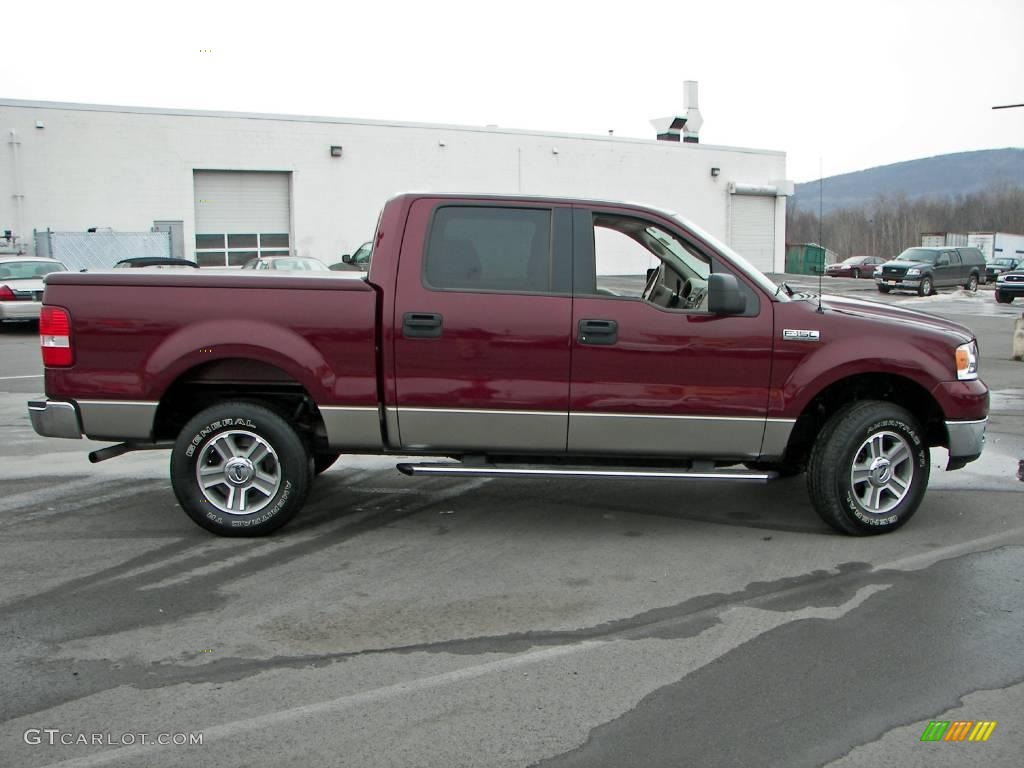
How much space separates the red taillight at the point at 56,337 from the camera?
237 inches

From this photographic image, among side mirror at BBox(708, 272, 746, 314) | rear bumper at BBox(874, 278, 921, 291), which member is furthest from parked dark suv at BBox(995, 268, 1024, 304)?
side mirror at BBox(708, 272, 746, 314)

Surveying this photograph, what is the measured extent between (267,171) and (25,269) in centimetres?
1413

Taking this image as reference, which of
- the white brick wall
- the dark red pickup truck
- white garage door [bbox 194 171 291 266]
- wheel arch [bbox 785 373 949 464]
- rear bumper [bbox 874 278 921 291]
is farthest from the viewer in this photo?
rear bumper [bbox 874 278 921 291]

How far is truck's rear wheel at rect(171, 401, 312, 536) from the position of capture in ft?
20.1

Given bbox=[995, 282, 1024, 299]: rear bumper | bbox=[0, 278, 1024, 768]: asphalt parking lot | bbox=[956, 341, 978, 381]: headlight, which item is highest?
bbox=[995, 282, 1024, 299]: rear bumper

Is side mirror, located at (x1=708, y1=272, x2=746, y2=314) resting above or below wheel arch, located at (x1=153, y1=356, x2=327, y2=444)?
above

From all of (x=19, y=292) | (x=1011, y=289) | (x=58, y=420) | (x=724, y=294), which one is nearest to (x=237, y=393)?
(x=58, y=420)

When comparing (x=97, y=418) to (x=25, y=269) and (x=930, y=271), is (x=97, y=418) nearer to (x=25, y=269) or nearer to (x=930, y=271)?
(x=25, y=269)

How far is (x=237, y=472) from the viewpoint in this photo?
6152 millimetres

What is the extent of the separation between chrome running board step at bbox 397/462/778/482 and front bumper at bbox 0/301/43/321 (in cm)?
1616

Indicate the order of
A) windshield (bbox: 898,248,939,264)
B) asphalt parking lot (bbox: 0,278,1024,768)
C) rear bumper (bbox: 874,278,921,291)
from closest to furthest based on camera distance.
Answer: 1. asphalt parking lot (bbox: 0,278,1024,768)
2. rear bumper (bbox: 874,278,921,291)
3. windshield (bbox: 898,248,939,264)

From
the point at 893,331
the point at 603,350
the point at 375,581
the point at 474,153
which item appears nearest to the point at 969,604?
the point at 893,331

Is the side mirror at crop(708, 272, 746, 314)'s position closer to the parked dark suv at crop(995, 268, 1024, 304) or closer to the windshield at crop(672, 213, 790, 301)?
the windshield at crop(672, 213, 790, 301)

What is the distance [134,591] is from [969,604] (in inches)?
168
